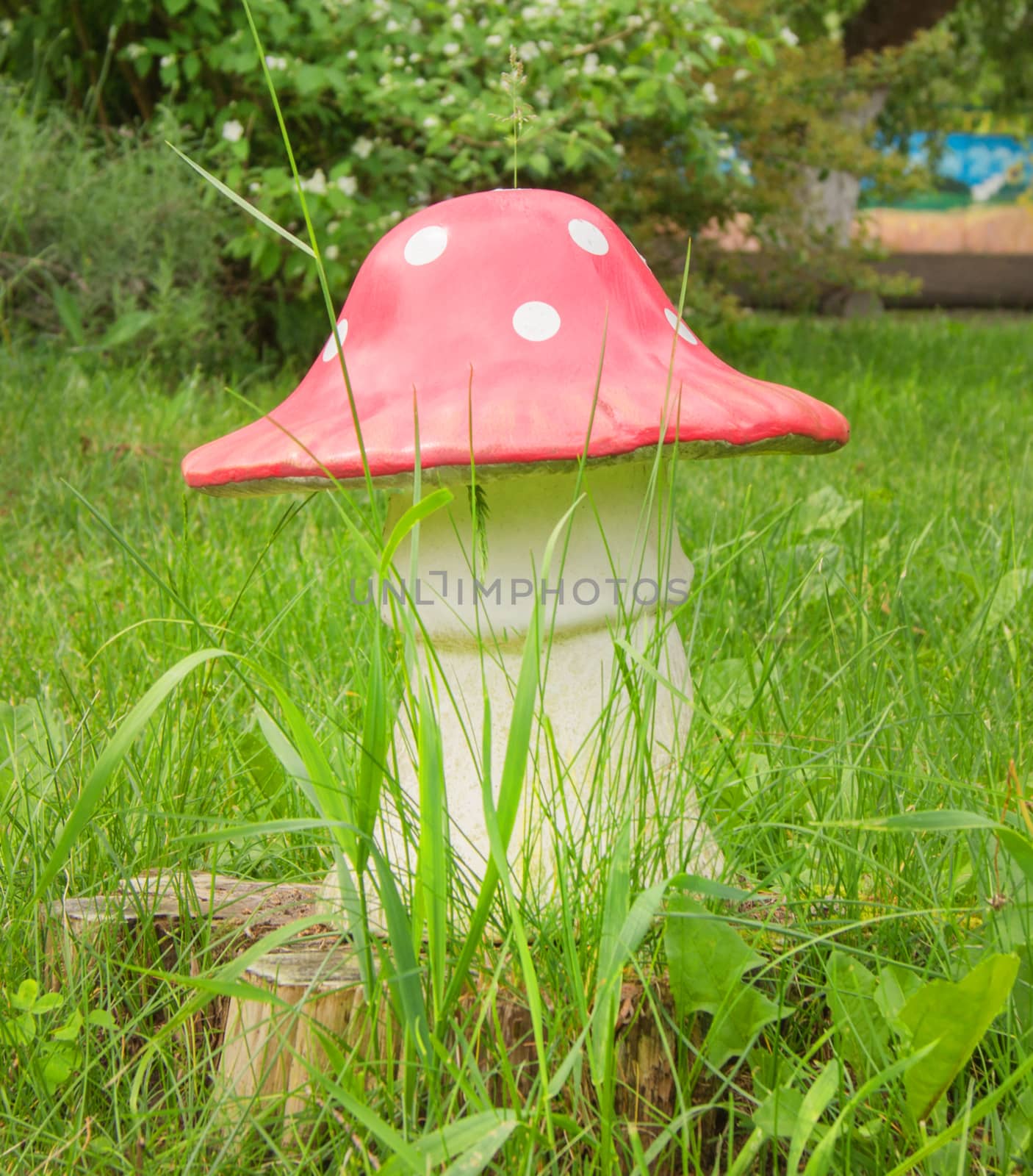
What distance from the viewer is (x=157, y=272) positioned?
473 cm

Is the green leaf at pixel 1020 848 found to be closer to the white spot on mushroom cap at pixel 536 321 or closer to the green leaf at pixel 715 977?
the green leaf at pixel 715 977

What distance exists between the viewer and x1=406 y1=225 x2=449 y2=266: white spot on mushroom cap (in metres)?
1.42

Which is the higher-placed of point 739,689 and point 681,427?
point 681,427

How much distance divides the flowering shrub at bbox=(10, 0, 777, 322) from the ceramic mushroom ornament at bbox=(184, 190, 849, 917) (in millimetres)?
2870

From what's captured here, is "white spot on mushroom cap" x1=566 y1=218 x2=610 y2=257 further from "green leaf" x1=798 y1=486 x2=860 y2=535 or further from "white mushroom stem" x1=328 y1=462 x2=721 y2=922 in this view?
"green leaf" x1=798 y1=486 x2=860 y2=535

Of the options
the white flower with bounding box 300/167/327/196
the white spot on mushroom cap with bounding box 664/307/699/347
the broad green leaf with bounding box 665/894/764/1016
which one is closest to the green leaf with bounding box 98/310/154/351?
the white flower with bounding box 300/167/327/196

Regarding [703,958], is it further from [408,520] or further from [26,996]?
[26,996]

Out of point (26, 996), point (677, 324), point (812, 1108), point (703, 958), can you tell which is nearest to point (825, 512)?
point (677, 324)

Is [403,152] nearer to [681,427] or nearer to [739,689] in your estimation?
[739,689]

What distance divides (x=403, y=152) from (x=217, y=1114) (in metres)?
4.47

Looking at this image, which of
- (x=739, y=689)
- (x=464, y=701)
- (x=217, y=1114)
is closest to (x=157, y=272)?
(x=739, y=689)

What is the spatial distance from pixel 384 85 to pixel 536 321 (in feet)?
12.7

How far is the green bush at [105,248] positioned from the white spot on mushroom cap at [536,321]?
336 cm

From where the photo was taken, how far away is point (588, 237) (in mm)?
1432
